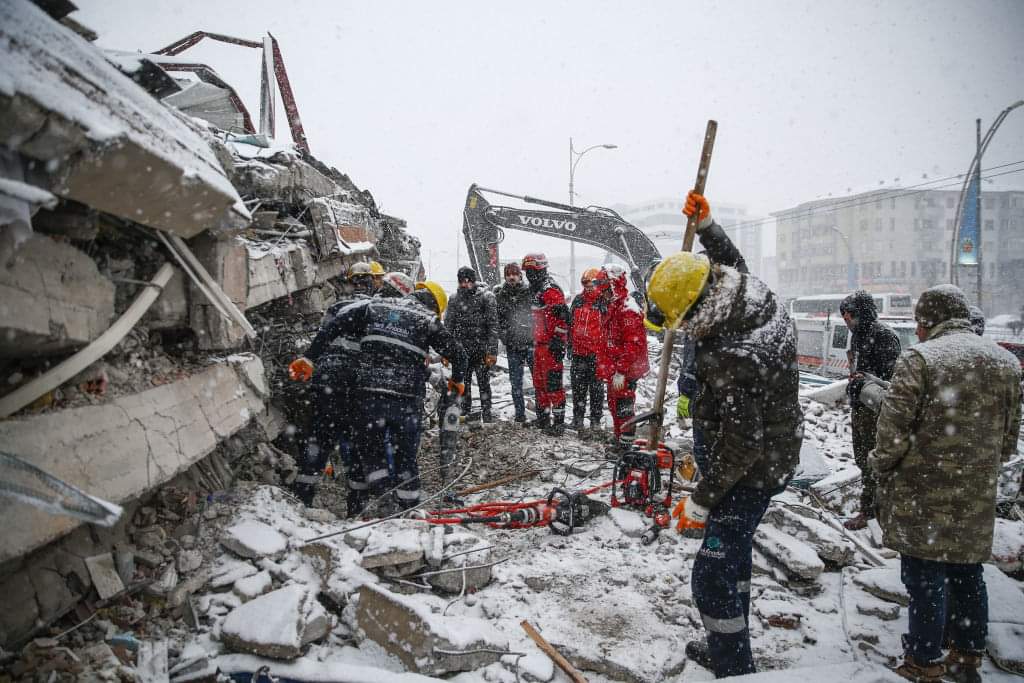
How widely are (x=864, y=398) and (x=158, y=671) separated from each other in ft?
14.2

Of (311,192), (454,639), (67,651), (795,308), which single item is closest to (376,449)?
(454,639)

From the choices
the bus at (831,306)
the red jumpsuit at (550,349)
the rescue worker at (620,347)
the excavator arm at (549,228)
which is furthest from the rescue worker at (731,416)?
the bus at (831,306)

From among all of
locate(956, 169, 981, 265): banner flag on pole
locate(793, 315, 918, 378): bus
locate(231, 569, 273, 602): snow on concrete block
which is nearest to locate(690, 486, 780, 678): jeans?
locate(231, 569, 273, 602): snow on concrete block

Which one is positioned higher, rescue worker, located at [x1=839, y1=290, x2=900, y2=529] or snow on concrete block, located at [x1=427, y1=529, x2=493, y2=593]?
rescue worker, located at [x1=839, y1=290, x2=900, y2=529]

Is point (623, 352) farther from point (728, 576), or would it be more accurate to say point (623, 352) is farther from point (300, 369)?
point (728, 576)

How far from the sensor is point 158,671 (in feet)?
A: 6.15

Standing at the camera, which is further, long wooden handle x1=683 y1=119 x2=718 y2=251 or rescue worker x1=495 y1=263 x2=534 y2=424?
rescue worker x1=495 y1=263 x2=534 y2=424

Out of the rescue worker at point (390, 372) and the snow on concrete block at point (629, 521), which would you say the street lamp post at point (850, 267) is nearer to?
the snow on concrete block at point (629, 521)

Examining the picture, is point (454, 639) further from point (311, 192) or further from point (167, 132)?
point (311, 192)

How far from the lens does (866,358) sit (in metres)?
3.80

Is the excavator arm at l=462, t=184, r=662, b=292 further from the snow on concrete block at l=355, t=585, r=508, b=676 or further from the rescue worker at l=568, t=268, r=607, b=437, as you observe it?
the snow on concrete block at l=355, t=585, r=508, b=676

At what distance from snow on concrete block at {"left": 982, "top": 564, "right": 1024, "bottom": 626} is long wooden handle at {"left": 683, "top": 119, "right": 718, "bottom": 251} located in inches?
95.3

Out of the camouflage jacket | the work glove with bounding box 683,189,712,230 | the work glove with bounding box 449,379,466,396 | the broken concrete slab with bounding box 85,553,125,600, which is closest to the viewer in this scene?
the broken concrete slab with bounding box 85,553,125,600

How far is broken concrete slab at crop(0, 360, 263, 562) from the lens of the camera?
1.65 metres
